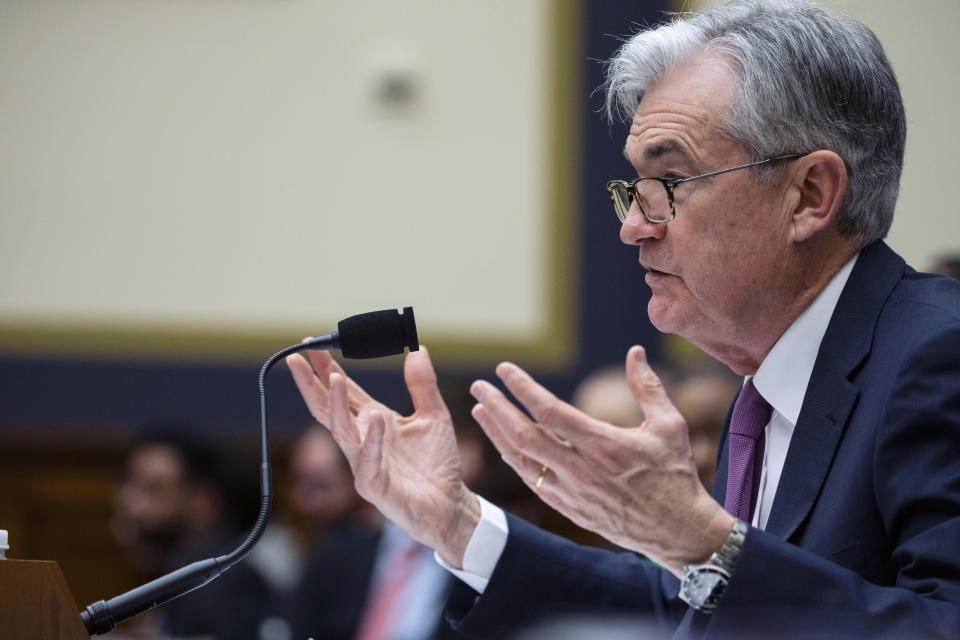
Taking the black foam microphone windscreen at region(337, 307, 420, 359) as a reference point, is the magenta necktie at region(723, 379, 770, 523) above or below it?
below

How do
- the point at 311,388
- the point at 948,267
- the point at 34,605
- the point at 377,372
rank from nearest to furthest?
the point at 34,605 → the point at 311,388 → the point at 948,267 → the point at 377,372

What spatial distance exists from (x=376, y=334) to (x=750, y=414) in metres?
0.55

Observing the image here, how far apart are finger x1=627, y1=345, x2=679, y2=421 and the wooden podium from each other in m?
0.66

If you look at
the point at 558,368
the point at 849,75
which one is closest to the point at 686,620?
the point at 849,75

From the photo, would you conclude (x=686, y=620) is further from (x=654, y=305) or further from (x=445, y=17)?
(x=445, y=17)

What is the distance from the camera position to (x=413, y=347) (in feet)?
5.51

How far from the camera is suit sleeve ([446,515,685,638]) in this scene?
1.75 m

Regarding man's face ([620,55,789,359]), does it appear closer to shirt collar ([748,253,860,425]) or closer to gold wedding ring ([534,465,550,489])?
shirt collar ([748,253,860,425])

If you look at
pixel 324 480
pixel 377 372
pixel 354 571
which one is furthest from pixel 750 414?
pixel 377 372

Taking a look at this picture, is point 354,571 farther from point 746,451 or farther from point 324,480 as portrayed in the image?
point 746,451

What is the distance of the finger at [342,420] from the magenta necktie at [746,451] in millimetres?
542

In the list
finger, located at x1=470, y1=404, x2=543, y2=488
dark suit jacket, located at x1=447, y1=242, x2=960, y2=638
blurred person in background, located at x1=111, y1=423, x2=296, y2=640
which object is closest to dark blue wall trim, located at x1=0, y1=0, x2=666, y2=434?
blurred person in background, located at x1=111, y1=423, x2=296, y2=640

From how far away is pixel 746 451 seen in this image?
1.70 m

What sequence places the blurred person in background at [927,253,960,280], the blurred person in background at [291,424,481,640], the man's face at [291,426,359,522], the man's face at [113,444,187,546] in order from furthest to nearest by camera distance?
the man's face at [113,444,187,546]
the man's face at [291,426,359,522]
the blurred person in background at [291,424,481,640]
the blurred person in background at [927,253,960,280]
